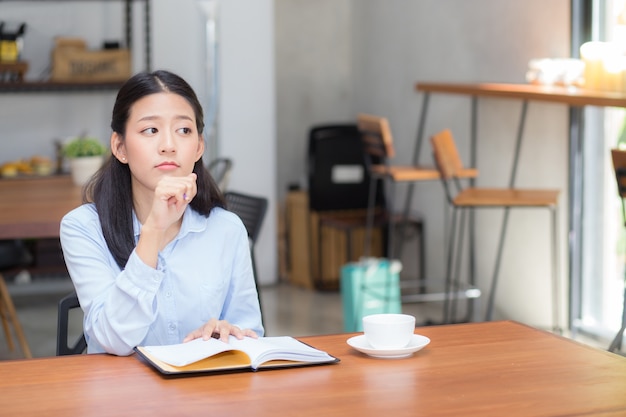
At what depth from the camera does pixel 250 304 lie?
2.15 m

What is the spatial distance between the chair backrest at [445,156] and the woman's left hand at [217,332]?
276 cm

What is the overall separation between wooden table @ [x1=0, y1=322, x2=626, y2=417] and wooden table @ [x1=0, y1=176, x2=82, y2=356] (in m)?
1.74

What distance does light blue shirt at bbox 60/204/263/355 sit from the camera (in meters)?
1.90

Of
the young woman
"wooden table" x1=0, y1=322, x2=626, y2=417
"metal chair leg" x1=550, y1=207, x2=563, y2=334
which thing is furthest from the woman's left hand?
"metal chair leg" x1=550, y1=207, x2=563, y2=334

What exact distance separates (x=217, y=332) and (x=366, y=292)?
3333 mm

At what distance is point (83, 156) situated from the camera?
489cm

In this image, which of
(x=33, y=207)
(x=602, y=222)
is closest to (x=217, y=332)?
(x=33, y=207)

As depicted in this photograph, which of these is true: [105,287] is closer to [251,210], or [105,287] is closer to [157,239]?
[157,239]

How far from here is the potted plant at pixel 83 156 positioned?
16.0 ft

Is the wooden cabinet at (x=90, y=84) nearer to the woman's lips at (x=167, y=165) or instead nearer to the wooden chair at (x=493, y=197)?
the wooden chair at (x=493, y=197)

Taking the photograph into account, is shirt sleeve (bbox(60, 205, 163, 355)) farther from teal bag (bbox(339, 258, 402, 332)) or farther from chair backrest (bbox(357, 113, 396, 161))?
teal bag (bbox(339, 258, 402, 332))

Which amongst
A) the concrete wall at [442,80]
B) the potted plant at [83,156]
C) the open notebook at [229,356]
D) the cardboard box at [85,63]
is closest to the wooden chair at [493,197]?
the concrete wall at [442,80]

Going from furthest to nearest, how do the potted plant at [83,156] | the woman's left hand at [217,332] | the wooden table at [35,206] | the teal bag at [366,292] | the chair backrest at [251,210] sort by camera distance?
the teal bag at [366,292], the potted plant at [83,156], the wooden table at [35,206], the chair backrest at [251,210], the woman's left hand at [217,332]

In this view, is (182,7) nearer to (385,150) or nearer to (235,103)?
(235,103)
